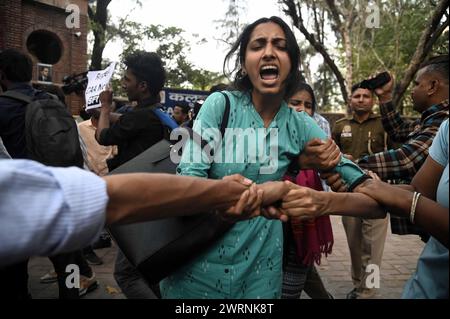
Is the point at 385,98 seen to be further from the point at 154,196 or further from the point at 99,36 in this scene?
the point at 99,36

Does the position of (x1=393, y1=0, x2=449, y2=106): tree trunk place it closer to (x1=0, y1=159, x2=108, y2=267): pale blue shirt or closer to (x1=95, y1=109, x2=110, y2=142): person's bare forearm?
(x1=95, y1=109, x2=110, y2=142): person's bare forearm

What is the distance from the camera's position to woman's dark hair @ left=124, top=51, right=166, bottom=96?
9.83 feet

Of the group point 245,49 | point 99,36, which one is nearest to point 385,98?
point 245,49

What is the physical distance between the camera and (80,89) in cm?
428

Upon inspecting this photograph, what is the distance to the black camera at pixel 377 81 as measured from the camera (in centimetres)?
299

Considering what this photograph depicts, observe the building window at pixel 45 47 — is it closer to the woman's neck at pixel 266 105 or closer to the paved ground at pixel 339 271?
the paved ground at pixel 339 271

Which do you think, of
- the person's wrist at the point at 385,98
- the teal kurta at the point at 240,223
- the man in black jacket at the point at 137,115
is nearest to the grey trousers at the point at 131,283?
the man in black jacket at the point at 137,115

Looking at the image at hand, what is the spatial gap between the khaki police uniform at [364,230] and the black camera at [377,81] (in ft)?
4.22

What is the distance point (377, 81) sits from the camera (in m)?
3.07

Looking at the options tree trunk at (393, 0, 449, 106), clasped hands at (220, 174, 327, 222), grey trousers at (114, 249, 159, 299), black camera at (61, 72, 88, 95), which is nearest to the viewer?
clasped hands at (220, 174, 327, 222)

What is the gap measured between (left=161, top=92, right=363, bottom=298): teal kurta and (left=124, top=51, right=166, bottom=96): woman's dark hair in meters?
1.40

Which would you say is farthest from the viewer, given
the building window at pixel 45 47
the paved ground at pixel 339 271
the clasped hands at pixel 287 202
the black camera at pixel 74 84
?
the building window at pixel 45 47

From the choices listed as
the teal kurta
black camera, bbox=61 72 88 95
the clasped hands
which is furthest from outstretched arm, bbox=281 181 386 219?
black camera, bbox=61 72 88 95

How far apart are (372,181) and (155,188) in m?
0.97
